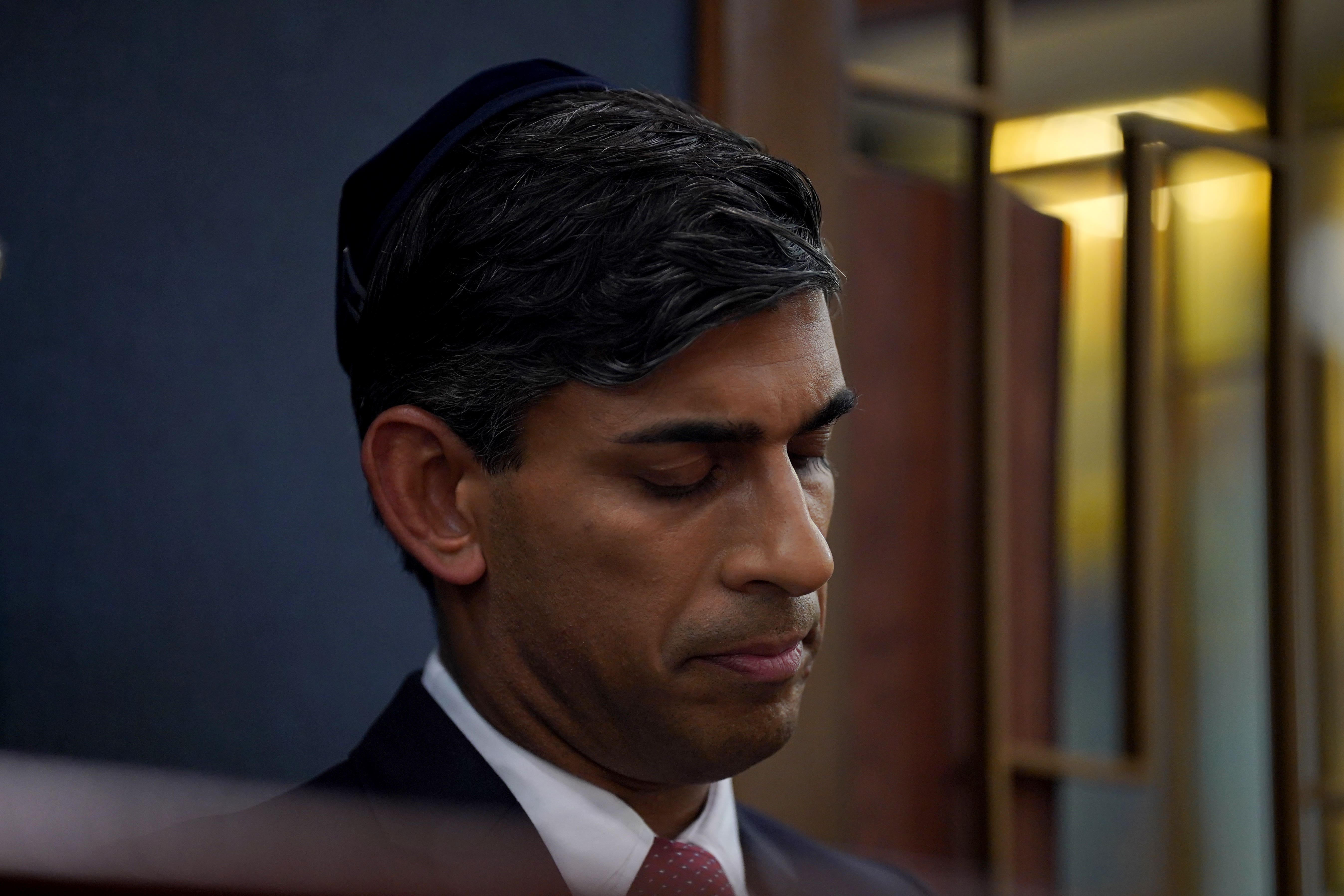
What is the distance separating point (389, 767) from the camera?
1059 millimetres

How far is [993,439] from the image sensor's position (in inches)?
74.4

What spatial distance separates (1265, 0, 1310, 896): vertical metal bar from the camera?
214 cm

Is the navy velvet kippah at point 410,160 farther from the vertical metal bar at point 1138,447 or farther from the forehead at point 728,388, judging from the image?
the vertical metal bar at point 1138,447

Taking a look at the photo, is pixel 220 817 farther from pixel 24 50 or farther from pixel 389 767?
pixel 24 50

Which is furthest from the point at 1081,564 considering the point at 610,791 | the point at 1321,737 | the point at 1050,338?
the point at 610,791

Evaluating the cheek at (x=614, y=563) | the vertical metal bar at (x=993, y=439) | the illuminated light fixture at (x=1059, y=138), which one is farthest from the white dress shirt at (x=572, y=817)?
the illuminated light fixture at (x=1059, y=138)

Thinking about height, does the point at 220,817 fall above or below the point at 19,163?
below

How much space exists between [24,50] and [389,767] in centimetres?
74

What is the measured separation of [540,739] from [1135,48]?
6.83ft

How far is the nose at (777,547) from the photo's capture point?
953 millimetres

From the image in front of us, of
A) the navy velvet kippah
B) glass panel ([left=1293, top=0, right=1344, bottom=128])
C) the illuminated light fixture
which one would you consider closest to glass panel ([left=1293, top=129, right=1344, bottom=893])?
glass panel ([left=1293, top=0, right=1344, bottom=128])

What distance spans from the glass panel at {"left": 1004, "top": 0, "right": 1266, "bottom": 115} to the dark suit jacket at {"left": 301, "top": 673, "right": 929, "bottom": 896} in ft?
5.04

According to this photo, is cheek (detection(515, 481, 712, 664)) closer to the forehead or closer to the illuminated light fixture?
the forehead

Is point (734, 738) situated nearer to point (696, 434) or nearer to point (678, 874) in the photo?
point (678, 874)
